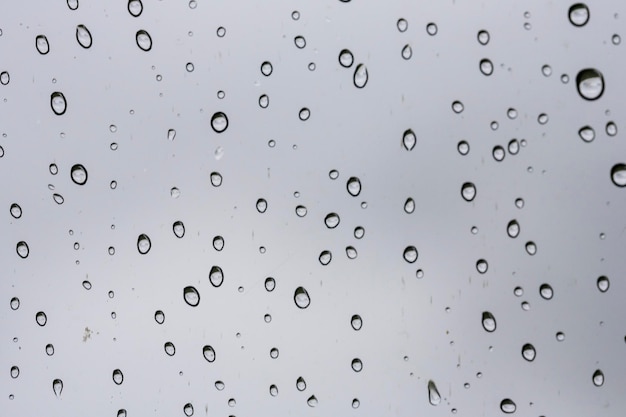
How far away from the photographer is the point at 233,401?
36.9 inches

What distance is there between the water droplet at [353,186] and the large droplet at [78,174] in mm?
401

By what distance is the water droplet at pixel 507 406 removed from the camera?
89 cm

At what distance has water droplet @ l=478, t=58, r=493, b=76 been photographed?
2.99ft

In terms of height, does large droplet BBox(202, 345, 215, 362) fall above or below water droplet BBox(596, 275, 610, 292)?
below

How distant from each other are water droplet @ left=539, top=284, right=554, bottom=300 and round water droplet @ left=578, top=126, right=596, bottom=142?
21 cm

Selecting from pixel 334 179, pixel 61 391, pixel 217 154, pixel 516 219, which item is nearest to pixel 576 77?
pixel 516 219

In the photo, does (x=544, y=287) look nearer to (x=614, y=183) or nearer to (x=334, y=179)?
(x=614, y=183)

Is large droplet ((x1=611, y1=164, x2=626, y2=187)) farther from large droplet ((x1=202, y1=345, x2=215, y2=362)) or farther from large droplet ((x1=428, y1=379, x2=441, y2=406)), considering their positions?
large droplet ((x1=202, y1=345, x2=215, y2=362))

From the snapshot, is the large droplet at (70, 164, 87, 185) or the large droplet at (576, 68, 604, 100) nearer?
the large droplet at (576, 68, 604, 100)

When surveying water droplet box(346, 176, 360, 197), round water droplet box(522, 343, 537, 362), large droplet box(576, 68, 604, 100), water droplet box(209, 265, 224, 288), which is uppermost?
large droplet box(576, 68, 604, 100)

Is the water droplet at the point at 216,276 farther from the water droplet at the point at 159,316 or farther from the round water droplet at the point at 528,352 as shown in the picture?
the round water droplet at the point at 528,352

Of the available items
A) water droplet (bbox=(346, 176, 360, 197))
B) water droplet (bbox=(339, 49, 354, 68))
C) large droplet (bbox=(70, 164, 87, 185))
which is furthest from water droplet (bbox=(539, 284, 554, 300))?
large droplet (bbox=(70, 164, 87, 185))

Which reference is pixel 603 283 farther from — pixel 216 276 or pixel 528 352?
pixel 216 276

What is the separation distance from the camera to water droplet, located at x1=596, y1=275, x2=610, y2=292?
90 centimetres
